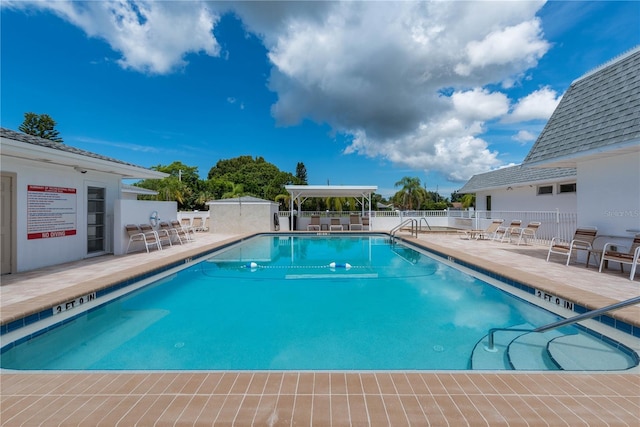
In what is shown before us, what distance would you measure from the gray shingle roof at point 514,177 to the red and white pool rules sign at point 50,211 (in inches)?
505

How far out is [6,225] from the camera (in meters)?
5.87

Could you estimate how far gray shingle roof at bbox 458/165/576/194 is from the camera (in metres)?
12.6

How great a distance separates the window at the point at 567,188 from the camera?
40.9 feet

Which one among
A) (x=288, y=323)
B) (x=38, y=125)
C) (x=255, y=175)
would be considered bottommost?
(x=288, y=323)

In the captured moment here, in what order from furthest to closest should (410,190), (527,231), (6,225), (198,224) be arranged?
(410,190) → (198,224) → (527,231) → (6,225)

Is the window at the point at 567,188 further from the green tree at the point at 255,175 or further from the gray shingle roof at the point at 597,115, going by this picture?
the green tree at the point at 255,175

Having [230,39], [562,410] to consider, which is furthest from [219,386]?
[230,39]

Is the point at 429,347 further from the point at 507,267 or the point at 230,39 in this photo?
the point at 230,39

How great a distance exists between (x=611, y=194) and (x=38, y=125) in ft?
138

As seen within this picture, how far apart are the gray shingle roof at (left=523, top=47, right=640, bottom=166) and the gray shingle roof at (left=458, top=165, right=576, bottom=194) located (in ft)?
6.83

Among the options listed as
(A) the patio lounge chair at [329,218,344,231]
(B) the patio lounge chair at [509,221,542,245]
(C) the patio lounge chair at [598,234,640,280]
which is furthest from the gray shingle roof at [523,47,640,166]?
(A) the patio lounge chair at [329,218,344,231]

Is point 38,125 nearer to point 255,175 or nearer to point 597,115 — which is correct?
point 255,175

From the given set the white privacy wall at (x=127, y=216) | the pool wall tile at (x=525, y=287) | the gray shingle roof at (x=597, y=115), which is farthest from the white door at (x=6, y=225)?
the gray shingle roof at (x=597, y=115)

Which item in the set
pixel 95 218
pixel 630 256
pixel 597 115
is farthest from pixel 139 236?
pixel 597 115
